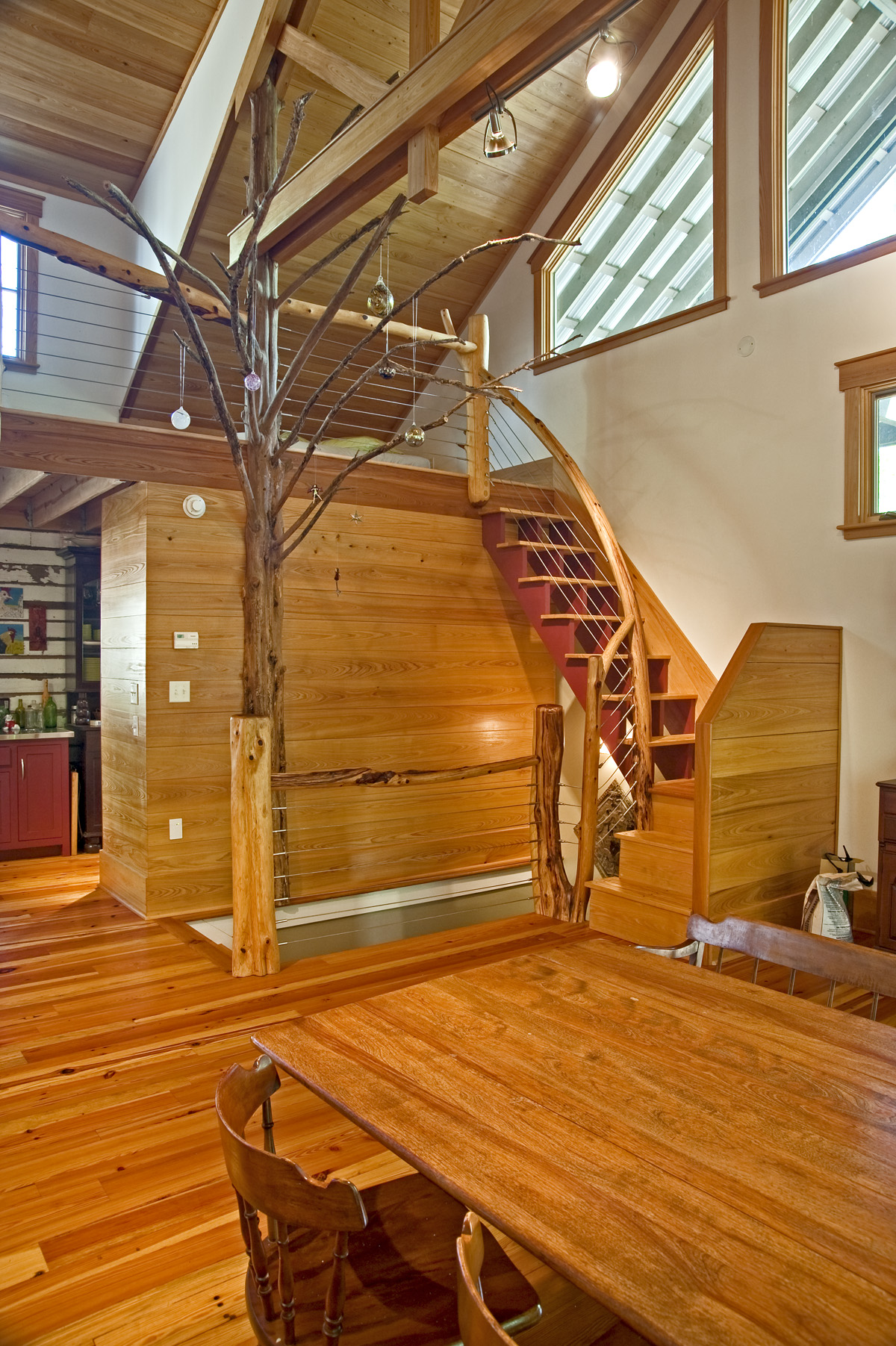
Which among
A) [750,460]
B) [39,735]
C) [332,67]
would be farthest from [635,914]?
[39,735]

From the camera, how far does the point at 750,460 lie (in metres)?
5.23

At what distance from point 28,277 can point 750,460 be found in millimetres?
4950

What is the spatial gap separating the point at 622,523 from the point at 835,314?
1832 mm

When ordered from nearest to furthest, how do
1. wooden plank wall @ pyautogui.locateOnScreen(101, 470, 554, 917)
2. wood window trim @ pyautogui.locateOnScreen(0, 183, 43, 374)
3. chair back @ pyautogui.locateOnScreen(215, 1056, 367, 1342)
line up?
1. chair back @ pyautogui.locateOnScreen(215, 1056, 367, 1342)
2. wooden plank wall @ pyautogui.locateOnScreen(101, 470, 554, 917)
3. wood window trim @ pyautogui.locateOnScreen(0, 183, 43, 374)

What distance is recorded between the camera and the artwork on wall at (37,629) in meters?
6.95

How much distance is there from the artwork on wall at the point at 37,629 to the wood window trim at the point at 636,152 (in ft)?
13.8

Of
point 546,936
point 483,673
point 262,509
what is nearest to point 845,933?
point 546,936

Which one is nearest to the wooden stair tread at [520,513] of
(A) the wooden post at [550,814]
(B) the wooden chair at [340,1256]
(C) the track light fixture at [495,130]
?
(A) the wooden post at [550,814]

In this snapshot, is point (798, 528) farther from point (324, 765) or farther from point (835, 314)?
point (324, 765)

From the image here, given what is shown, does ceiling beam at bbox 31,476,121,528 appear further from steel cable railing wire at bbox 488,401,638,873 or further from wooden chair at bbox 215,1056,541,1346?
wooden chair at bbox 215,1056,541,1346

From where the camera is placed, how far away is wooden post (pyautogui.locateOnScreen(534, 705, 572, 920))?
4520 mm

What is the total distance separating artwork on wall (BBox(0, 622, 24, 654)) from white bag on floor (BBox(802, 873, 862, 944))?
5.72m

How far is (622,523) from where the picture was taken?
6109 millimetres

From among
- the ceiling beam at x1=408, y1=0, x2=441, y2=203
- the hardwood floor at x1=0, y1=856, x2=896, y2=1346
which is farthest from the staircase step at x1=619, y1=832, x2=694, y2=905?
the ceiling beam at x1=408, y1=0, x2=441, y2=203
